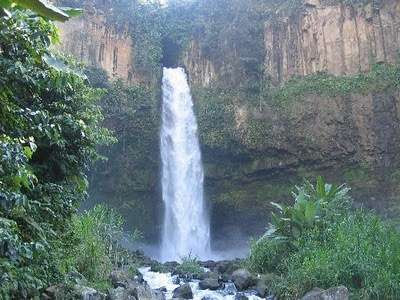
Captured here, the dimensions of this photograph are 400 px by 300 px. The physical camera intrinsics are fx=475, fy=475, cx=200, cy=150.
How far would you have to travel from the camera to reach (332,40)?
21.6m

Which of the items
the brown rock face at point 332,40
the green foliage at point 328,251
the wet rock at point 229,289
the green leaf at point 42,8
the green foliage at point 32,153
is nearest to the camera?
the green leaf at point 42,8

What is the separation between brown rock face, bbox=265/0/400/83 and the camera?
2073 cm

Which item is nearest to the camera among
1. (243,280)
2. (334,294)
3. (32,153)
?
(32,153)

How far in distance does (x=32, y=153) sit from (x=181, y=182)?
1634 centimetres

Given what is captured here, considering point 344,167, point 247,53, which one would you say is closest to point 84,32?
point 247,53

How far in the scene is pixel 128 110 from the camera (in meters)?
22.0

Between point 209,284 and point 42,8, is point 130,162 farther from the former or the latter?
point 42,8

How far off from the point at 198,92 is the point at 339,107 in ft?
21.9

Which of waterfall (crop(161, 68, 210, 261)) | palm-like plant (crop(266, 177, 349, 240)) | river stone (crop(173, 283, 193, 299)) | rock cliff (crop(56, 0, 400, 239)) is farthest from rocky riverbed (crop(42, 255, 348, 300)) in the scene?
rock cliff (crop(56, 0, 400, 239))

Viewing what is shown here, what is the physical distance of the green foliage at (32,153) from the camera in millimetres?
3115

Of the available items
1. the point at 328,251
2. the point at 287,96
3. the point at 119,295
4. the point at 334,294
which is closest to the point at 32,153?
the point at 119,295

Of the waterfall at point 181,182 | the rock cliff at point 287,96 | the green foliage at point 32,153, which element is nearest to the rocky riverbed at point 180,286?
the green foliage at point 32,153

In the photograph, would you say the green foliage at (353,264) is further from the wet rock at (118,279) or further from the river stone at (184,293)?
the wet rock at (118,279)

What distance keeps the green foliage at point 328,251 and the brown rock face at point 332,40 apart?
383 inches
